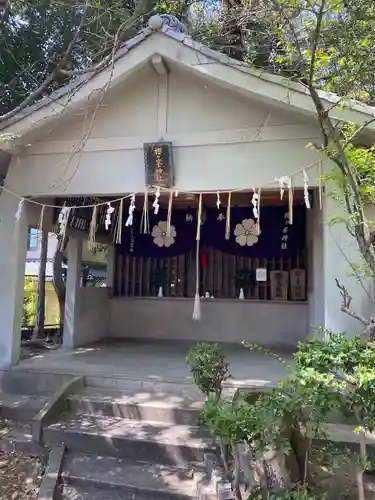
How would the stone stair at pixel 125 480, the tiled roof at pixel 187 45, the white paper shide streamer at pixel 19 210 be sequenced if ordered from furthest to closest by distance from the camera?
the white paper shide streamer at pixel 19 210, the tiled roof at pixel 187 45, the stone stair at pixel 125 480

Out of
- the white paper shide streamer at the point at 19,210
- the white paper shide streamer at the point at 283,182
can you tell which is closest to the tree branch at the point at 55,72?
the white paper shide streamer at the point at 19,210

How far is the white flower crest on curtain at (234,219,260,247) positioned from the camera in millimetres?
9219

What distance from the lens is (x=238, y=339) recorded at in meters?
9.96

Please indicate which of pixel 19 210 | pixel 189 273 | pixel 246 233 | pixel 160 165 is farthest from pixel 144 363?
pixel 189 273

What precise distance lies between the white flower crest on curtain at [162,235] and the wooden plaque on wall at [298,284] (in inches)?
112

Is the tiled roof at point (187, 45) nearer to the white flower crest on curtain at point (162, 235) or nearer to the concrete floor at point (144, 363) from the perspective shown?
the concrete floor at point (144, 363)

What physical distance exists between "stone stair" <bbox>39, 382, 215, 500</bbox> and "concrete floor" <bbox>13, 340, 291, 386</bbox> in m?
0.64

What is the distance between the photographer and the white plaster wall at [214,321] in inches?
380

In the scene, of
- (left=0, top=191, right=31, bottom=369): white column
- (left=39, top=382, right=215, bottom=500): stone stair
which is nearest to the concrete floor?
(left=0, top=191, right=31, bottom=369): white column

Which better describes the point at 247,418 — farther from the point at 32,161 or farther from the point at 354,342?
the point at 32,161

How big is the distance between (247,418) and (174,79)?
16.1 feet

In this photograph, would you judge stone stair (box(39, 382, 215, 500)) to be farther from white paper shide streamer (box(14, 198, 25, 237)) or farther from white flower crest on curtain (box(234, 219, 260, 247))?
white flower crest on curtain (box(234, 219, 260, 247))

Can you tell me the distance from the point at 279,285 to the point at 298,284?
1.40 ft

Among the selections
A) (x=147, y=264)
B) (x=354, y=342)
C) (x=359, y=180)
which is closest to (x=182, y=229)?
(x=147, y=264)
